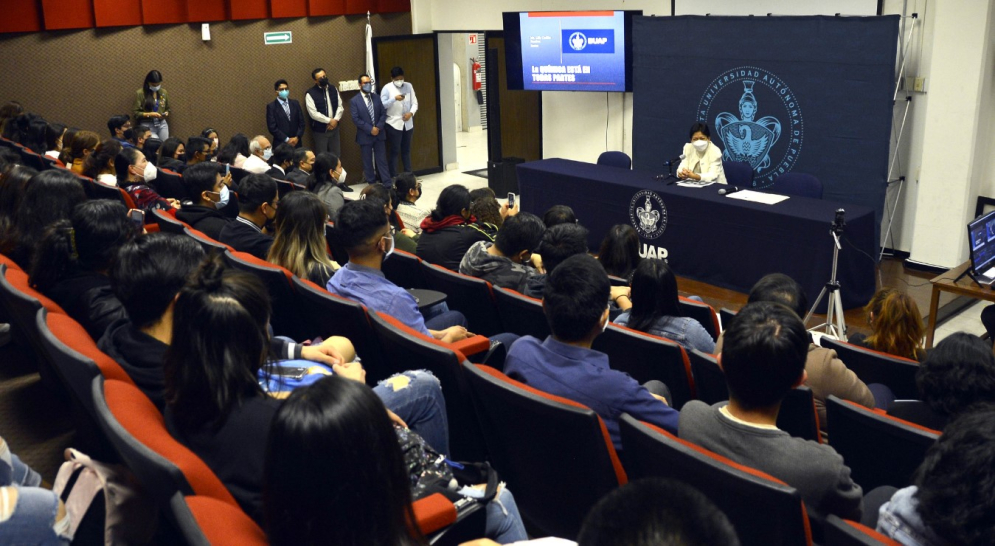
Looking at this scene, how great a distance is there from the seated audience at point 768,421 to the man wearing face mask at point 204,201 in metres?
3.29

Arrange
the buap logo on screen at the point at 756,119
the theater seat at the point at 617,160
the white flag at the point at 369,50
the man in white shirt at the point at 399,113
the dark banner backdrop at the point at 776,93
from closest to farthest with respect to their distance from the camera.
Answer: the dark banner backdrop at the point at 776,93 < the buap logo on screen at the point at 756,119 < the theater seat at the point at 617,160 < the man in white shirt at the point at 399,113 < the white flag at the point at 369,50

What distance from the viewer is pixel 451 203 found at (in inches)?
176

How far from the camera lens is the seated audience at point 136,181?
17.4 ft

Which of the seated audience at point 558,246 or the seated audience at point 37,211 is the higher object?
the seated audience at point 37,211

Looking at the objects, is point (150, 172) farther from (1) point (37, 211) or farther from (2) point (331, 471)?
(2) point (331, 471)

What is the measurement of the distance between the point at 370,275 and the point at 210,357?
147 cm

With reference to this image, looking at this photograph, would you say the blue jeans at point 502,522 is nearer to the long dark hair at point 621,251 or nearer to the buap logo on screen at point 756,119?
the long dark hair at point 621,251

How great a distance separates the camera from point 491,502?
195cm

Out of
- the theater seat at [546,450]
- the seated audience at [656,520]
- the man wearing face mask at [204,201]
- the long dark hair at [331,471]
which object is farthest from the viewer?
the man wearing face mask at [204,201]

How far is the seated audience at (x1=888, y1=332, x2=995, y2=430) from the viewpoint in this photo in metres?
2.43

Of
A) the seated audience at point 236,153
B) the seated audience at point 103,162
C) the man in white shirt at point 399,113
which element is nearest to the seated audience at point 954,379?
the seated audience at point 103,162

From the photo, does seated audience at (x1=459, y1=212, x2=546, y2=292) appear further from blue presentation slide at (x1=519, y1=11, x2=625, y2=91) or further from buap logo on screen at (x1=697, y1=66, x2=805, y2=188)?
blue presentation slide at (x1=519, y1=11, x2=625, y2=91)

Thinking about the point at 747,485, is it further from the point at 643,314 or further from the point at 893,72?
the point at 893,72

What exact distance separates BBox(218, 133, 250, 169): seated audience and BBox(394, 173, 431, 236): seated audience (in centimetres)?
201
